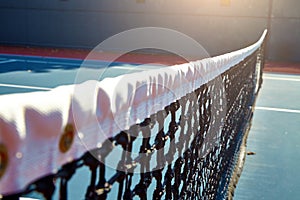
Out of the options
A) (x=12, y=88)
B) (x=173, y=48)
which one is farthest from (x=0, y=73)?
(x=173, y=48)

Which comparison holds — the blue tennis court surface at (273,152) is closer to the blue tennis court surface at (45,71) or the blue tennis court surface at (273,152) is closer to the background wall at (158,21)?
the blue tennis court surface at (45,71)

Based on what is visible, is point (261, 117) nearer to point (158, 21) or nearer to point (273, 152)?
point (273, 152)

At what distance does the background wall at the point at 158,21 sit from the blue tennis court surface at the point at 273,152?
7.09m

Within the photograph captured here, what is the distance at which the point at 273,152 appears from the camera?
442 cm

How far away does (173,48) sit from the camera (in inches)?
606

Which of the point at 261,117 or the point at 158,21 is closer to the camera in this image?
the point at 261,117

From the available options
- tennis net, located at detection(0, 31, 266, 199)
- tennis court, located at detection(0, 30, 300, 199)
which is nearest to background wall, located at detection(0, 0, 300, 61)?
tennis court, located at detection(0, 30, 300, 199)

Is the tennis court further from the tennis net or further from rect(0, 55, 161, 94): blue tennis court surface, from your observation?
the tennis net

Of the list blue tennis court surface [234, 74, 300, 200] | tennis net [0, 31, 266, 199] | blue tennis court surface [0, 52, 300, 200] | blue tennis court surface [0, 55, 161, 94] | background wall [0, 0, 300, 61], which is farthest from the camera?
background wall [0, 0, 300, 61]

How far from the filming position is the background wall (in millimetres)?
14344

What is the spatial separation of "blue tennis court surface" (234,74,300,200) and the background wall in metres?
7.09

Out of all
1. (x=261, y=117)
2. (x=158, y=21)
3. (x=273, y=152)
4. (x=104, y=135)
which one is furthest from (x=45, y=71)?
(x=104, y=135)

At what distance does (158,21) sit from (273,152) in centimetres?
1163

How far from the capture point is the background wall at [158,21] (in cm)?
1434
